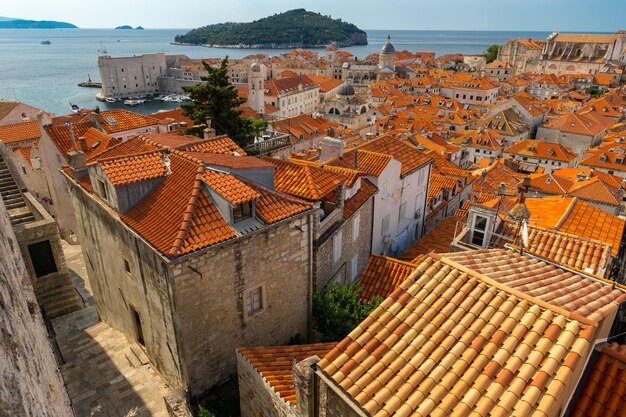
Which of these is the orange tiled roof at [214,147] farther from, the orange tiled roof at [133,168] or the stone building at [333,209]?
the stone building at [333,209]

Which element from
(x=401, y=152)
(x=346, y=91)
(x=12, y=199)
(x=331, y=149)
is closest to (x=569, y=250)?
(x=331, y=149)

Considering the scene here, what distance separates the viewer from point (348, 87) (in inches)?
3255

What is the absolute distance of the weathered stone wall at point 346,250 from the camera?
14745 mm

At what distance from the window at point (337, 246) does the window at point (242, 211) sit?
4.43 metres

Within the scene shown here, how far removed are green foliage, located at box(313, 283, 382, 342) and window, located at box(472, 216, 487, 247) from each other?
383 centimetres

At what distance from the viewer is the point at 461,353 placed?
6270mm

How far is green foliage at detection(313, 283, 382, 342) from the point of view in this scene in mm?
13398

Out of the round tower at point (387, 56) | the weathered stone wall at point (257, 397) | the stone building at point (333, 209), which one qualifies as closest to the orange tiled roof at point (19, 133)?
the stone building at point (333, 209)

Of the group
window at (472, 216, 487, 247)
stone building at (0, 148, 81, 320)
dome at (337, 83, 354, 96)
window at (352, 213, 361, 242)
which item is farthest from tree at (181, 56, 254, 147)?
dome at (337, 83, 354, 96)

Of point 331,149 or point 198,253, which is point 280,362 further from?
point 331,149

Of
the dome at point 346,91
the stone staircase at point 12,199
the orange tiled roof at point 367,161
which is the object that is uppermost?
the orange tiled roof at point 367,161

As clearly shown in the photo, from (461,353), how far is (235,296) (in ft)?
23.7

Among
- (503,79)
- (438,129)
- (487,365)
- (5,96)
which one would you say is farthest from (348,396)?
(503,79)

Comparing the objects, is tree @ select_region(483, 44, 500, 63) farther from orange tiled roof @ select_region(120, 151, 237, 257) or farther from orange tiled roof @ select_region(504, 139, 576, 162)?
orange tiled roof @ select_region(120, 151, 237, 257)
